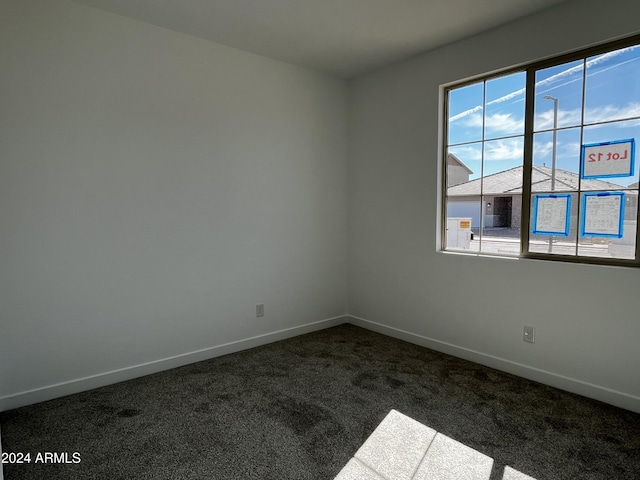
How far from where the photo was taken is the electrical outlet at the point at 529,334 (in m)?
2.96

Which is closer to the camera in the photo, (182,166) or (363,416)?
(363,416)

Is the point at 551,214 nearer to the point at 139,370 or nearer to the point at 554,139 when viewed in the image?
the point at 554,139

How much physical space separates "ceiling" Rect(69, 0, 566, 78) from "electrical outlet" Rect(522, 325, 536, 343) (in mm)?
2375

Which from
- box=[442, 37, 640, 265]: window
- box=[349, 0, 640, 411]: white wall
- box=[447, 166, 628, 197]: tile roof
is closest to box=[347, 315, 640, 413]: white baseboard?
box=[349, 0, 640, 411]: white wall

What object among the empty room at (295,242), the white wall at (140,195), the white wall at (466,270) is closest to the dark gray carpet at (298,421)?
the empty room at (295,242)

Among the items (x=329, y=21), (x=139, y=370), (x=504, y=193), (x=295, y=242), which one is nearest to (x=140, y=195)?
(x=139, y=370)

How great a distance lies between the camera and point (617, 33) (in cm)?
249

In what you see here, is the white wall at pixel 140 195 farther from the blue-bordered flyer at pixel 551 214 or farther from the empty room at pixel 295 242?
the blue-bordered flyer at pixel 551 214

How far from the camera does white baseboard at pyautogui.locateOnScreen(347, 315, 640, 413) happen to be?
2.56 metres

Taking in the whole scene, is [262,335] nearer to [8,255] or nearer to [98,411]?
[98,411]

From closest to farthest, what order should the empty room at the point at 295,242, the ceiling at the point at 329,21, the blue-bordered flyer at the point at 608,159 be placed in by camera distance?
the empty room at the point at 295,242 < the blue-bordered flyer at the point at 608,159 < the ceiling at the point at 329,21

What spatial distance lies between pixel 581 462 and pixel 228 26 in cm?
369

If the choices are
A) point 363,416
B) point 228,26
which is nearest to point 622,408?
point 363,416

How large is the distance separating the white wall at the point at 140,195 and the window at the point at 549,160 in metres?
1.55
